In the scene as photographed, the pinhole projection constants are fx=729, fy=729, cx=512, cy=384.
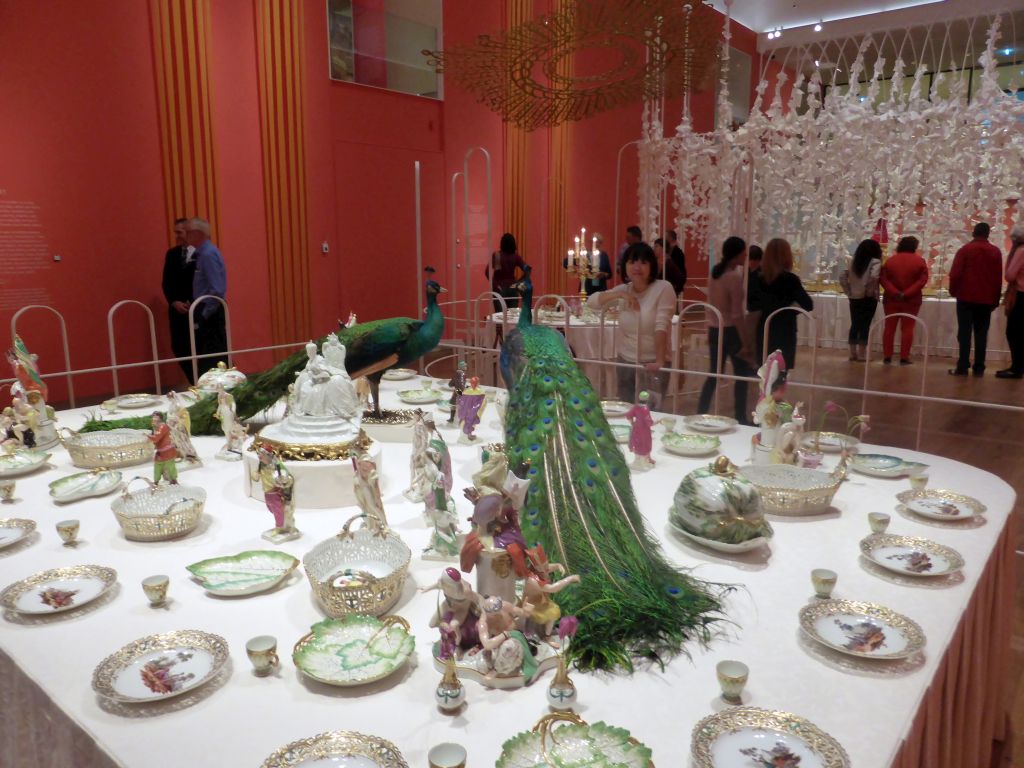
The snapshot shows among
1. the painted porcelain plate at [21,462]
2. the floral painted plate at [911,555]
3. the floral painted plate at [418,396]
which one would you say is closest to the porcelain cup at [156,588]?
the painted porcelain plate at [21,462]

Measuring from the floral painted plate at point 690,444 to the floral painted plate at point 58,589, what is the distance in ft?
6.84

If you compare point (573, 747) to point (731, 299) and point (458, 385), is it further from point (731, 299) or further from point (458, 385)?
point (731, 299)

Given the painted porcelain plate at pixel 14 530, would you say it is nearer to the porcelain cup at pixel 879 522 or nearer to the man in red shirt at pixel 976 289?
the porcelain cup at pixel 879 522

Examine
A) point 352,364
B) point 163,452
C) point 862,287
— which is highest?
point 862,287

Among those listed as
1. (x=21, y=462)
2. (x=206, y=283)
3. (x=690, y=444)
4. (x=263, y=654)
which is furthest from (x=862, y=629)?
(x=206, y=283)

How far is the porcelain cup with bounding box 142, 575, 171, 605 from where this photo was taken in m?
1.78

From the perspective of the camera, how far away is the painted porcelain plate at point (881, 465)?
8.90 feet

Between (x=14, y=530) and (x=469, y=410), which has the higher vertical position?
(x=469, y=410)

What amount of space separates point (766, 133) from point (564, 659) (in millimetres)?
8239

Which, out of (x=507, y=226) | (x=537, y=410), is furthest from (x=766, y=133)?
(x=537, y=410)

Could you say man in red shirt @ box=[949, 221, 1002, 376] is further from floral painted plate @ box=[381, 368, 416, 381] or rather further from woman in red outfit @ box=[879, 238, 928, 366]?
floral painted plate @ box=[381, 368, 416, 381]

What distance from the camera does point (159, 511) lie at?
2330 millimetres

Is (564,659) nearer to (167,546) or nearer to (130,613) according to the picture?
(130,613)

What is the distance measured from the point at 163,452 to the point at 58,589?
0.69 m
